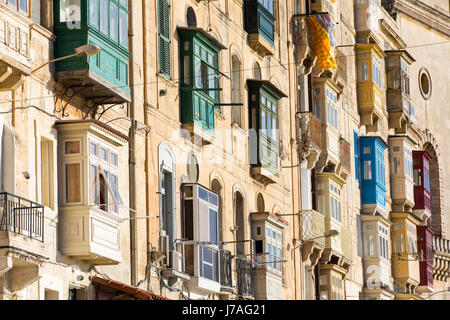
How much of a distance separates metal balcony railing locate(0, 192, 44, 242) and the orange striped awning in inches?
820

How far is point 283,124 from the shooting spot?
45.4m

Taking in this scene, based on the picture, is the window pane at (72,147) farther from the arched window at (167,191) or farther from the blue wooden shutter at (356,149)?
the blue wooden shutter at (356,149)

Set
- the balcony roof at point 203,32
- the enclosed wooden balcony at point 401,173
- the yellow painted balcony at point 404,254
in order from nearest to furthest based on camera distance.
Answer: the balcony roof at point 203,32
the yellow painted balcony at point 404,254
the enclosed wooden balcony at point 401,173

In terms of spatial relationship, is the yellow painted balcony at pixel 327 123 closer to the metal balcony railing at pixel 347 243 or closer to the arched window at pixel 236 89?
the metal balcony railing at pixel 347 243

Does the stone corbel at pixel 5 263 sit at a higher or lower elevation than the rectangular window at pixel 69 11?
lower

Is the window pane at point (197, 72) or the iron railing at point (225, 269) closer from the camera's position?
the window pane at point (197, 72)

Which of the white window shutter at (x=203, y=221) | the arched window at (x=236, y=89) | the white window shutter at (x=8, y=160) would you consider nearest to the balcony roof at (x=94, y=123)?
the white window shutter at (x=8, y=160)

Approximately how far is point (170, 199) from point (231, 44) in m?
6.68

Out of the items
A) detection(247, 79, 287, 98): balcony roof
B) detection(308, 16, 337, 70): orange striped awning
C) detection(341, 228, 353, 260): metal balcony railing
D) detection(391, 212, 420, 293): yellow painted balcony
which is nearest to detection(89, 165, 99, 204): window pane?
detection(247, 79, 287, 98): balcony roof

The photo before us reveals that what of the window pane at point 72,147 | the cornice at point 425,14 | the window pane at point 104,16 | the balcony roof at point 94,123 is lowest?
the window pane at point 72,147

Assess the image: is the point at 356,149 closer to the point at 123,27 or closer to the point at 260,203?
the point at 260,203

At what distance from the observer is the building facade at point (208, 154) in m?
29.9

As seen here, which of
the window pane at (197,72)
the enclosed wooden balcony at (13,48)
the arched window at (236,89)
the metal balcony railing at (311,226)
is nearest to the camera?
the enclosed wooden balcony at (13,48)

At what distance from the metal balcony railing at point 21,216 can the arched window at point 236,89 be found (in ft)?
43.6
